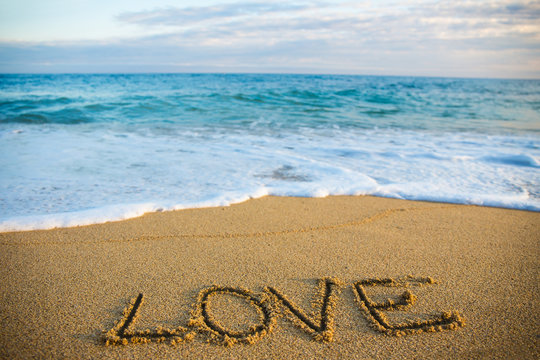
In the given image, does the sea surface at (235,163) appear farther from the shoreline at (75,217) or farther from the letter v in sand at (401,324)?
the letter v in sand at (401,324)

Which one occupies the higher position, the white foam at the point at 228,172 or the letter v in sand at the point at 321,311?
the white foam at the point at 228,172

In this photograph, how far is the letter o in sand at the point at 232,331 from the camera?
171cm

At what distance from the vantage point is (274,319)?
71.7 inches

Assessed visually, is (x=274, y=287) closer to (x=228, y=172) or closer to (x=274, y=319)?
(x=274, y=319)

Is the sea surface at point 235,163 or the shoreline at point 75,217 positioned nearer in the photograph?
the shoreline at point 75,217

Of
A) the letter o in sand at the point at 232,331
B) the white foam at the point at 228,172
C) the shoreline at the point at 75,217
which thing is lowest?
the letter o in sand at the point at 232,331

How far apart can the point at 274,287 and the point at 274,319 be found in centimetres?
30

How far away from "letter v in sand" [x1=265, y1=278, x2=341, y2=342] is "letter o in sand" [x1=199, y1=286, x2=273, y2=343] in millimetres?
114

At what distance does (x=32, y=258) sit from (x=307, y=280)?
1.92 metres

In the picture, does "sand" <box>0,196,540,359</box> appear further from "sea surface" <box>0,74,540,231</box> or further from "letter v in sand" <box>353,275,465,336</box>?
"sea surface" <box>0,74,540,231</box>

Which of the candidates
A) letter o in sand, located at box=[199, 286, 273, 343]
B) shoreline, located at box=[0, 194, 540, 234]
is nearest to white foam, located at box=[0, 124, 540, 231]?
shoreline, located at box=[0, 194, 540, 234]

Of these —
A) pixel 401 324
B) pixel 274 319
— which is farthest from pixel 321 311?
pixel 401 324

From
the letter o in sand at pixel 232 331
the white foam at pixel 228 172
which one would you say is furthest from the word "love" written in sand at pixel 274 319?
the white foam at pixel 228 172

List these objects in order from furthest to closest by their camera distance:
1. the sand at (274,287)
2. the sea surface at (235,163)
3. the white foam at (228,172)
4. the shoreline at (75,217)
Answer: the sea surface at (235,163) < the white foam at (228,172) < the shoreline at (75,217) < the sand at (274,287)
